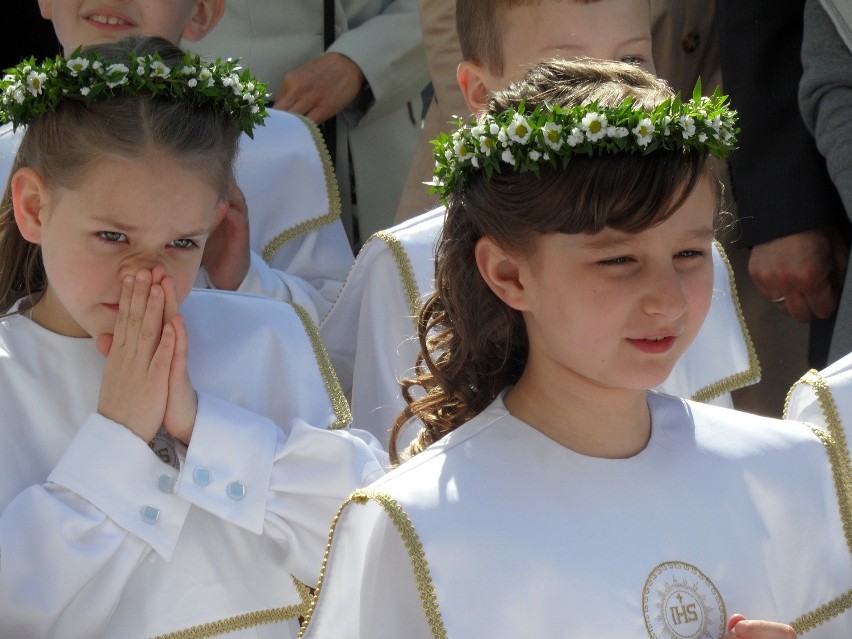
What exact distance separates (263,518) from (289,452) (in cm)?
15

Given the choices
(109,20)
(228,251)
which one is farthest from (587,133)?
(109,20)

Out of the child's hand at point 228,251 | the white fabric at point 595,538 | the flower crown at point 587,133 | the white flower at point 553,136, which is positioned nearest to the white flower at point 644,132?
the flower crown at point 587,133

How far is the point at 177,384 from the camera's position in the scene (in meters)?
2.68

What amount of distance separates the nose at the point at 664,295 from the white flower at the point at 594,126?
0.26 metres

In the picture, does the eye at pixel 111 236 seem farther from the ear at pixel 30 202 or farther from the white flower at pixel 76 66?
the white flower at pixel 76 66

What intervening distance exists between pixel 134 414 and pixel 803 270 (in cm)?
217

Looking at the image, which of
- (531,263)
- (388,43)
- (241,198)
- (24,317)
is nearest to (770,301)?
(388,43)

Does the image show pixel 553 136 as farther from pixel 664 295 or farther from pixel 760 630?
pixel 760 630

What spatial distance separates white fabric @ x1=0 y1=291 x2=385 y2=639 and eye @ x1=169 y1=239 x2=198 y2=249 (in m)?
0.28

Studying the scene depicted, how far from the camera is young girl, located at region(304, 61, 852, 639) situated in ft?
7.54

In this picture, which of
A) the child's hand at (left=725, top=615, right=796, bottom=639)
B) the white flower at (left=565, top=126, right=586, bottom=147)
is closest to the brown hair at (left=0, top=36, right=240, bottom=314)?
the white flower at (left=565, top=126, right=586, bottom=147)

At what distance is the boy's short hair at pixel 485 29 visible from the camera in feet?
11.7

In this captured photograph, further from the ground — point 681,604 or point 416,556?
point 416,556

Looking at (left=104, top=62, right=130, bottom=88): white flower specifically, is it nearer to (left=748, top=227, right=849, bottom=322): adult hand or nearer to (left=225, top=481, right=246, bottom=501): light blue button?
(left=225, top=481, right=246, bottom=501): light blue button
